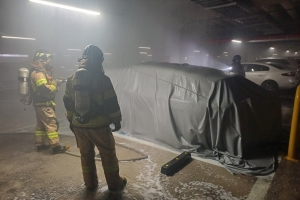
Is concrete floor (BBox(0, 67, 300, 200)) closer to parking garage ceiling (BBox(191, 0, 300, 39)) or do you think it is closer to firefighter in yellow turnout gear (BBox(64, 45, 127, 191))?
firefighter in yellow turnout gear (BBox(64, 45, 127, 191))

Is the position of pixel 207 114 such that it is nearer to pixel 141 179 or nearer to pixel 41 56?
pixel 141 179

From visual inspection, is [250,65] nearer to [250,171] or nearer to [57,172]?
[250,171]

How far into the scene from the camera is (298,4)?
11.0 m

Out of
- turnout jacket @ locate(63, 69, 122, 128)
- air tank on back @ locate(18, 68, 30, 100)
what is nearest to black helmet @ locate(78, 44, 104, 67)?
turnout jacket @ locate(63, 69, 122, 128)

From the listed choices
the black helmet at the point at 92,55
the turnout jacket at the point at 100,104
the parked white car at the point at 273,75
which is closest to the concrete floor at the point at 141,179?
the turnout jacket at the point at 100,104

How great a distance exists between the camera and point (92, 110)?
2410mm

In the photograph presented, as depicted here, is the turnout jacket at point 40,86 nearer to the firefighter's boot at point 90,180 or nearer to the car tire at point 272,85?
the firefighter's boot at point 90,180

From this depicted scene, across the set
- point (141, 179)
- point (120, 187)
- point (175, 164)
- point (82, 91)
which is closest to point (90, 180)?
point (120, 187)

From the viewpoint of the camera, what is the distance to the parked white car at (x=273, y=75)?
9.23 meters

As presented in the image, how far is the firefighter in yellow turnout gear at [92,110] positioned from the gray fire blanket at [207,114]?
1.58m

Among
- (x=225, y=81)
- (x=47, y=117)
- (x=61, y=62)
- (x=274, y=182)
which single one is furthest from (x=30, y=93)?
(x=61, y=62)

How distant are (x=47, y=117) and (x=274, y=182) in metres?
3.65

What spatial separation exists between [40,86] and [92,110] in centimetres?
174

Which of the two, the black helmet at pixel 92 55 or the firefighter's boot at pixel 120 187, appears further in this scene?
the firefighter's boot at pixel 120 187
